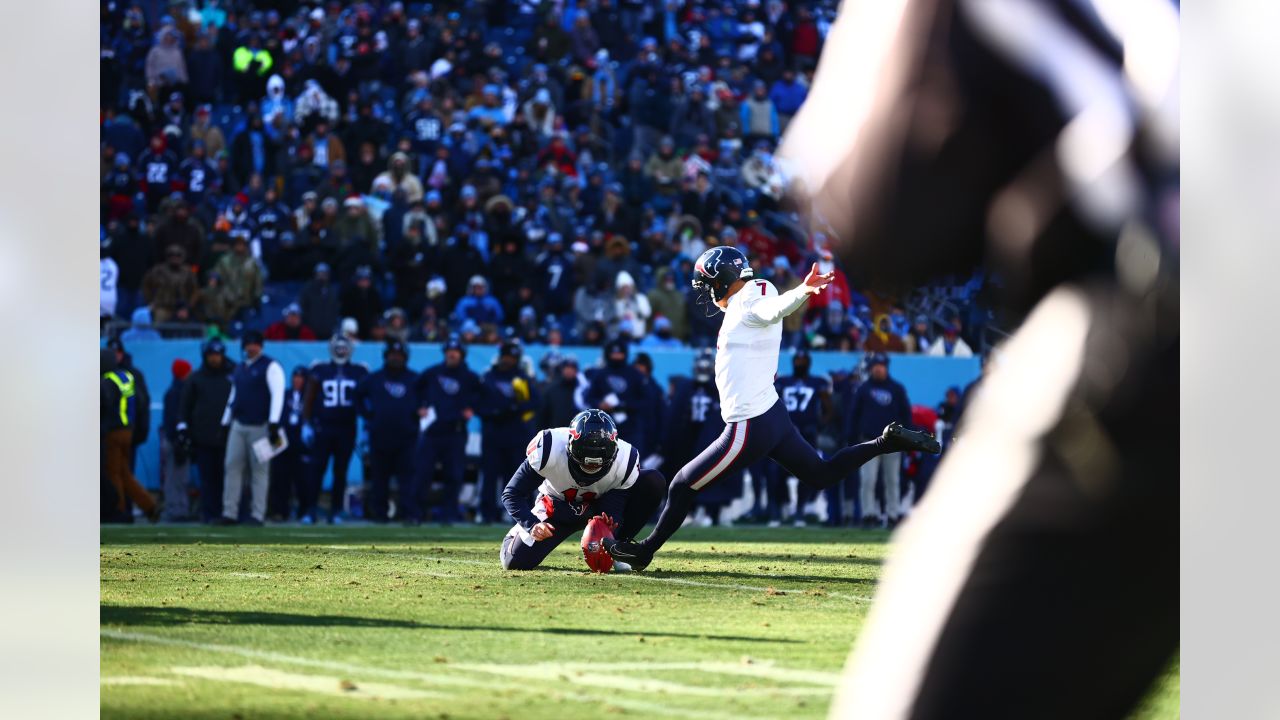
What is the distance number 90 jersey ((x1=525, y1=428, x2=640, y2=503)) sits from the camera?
791 cm

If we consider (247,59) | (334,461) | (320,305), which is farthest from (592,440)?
(247,59)

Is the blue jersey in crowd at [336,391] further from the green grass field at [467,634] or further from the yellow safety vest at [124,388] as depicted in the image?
the green grass field at [467,634]

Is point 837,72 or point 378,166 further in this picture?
point 378,166

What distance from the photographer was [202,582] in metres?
7.45

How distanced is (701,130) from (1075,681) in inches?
681

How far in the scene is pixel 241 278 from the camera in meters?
14.5

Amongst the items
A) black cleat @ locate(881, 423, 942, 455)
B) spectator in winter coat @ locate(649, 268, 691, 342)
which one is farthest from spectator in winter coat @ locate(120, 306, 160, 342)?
black cleat @ locate(881, 423, 942, 455)

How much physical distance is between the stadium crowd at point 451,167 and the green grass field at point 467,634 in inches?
204

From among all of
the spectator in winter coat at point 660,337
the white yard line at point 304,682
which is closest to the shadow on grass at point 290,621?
the white yard line at point 304,682

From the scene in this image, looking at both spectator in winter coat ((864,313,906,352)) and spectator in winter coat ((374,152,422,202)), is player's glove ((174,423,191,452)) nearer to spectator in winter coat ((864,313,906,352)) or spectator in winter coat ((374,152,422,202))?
spectator in winter coat ((374,152,422,202))

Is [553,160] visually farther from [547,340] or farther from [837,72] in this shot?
[837,72]

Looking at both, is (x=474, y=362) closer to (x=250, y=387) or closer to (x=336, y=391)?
(x=336, y=391)

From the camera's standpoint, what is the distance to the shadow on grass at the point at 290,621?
5.61m
